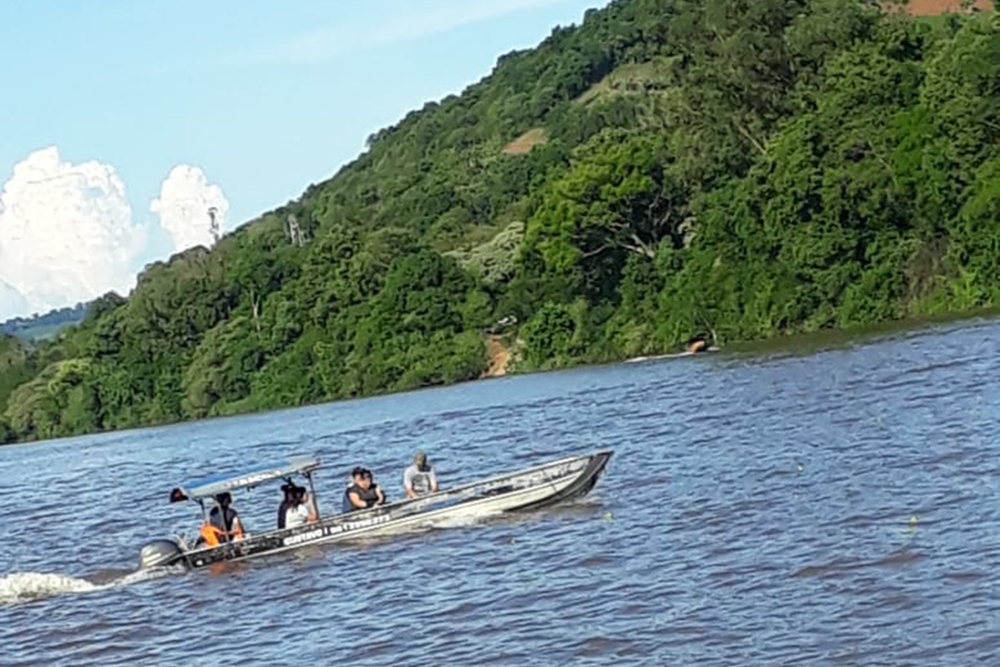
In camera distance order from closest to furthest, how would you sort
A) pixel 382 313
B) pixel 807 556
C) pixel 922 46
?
pixel 807 556 → pixel 922 46 → pixel 382 313

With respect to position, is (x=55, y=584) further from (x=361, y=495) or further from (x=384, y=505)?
(x=384, y=505)

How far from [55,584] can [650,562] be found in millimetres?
14092

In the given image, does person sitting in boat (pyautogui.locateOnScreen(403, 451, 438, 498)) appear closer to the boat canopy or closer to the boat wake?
the boat canopy

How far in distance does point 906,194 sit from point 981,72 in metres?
7.02

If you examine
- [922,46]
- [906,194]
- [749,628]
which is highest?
[922,46]

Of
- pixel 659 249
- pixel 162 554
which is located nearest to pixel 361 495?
pixel 162 554

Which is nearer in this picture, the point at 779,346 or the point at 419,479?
the point at 419,479

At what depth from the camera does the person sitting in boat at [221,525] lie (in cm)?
3366

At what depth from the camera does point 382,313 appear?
11669cm

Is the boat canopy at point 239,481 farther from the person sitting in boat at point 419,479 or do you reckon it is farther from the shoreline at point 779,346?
the shoreline at point 779,346

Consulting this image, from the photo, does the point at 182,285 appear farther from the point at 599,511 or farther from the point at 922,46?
the point at 599,511

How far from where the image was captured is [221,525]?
3391 centimetres

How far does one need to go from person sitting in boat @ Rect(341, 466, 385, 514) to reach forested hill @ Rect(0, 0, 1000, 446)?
54.0 meters

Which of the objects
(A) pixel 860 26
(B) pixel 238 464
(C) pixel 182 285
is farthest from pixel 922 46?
(C) pixel 182 285
